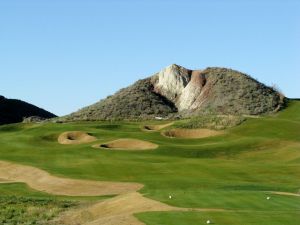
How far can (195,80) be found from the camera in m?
100

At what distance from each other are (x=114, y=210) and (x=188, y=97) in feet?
223

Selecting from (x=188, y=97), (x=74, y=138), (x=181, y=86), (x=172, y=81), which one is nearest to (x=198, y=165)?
(x=74, y=138)

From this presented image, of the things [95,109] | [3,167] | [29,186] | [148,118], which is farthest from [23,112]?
[29,186]

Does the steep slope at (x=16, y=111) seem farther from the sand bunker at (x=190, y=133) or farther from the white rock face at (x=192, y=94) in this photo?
the sand bunker at (x=190, y=133)

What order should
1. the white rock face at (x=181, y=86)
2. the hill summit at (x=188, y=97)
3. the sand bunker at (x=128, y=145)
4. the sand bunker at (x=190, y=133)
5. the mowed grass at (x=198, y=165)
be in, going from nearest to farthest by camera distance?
the mowed grass at (x=198, y=165)
the sand bunker at (x=128, y=145)
the sand bunker at (x=190, y=133)
the hill summit at (x=188, y=97)
the white rock face at (x=181, y=86)

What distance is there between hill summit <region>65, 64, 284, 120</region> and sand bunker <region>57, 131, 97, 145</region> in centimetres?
1946

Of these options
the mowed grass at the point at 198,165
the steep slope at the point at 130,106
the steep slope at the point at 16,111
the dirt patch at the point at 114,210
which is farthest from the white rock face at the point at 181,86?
the dirt patch at the point at 114,210

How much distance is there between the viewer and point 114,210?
3122 centimetres

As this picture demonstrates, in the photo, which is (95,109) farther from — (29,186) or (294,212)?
(294,212)

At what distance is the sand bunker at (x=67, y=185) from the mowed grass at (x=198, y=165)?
1.13 m

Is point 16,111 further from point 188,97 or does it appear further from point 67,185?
point 67,185

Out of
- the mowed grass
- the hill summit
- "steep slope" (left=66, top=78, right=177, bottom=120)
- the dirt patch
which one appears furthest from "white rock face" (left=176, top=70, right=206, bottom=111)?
the dirt patch

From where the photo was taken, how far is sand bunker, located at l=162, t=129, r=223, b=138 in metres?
74.4

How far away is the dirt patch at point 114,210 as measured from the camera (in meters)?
27.5
